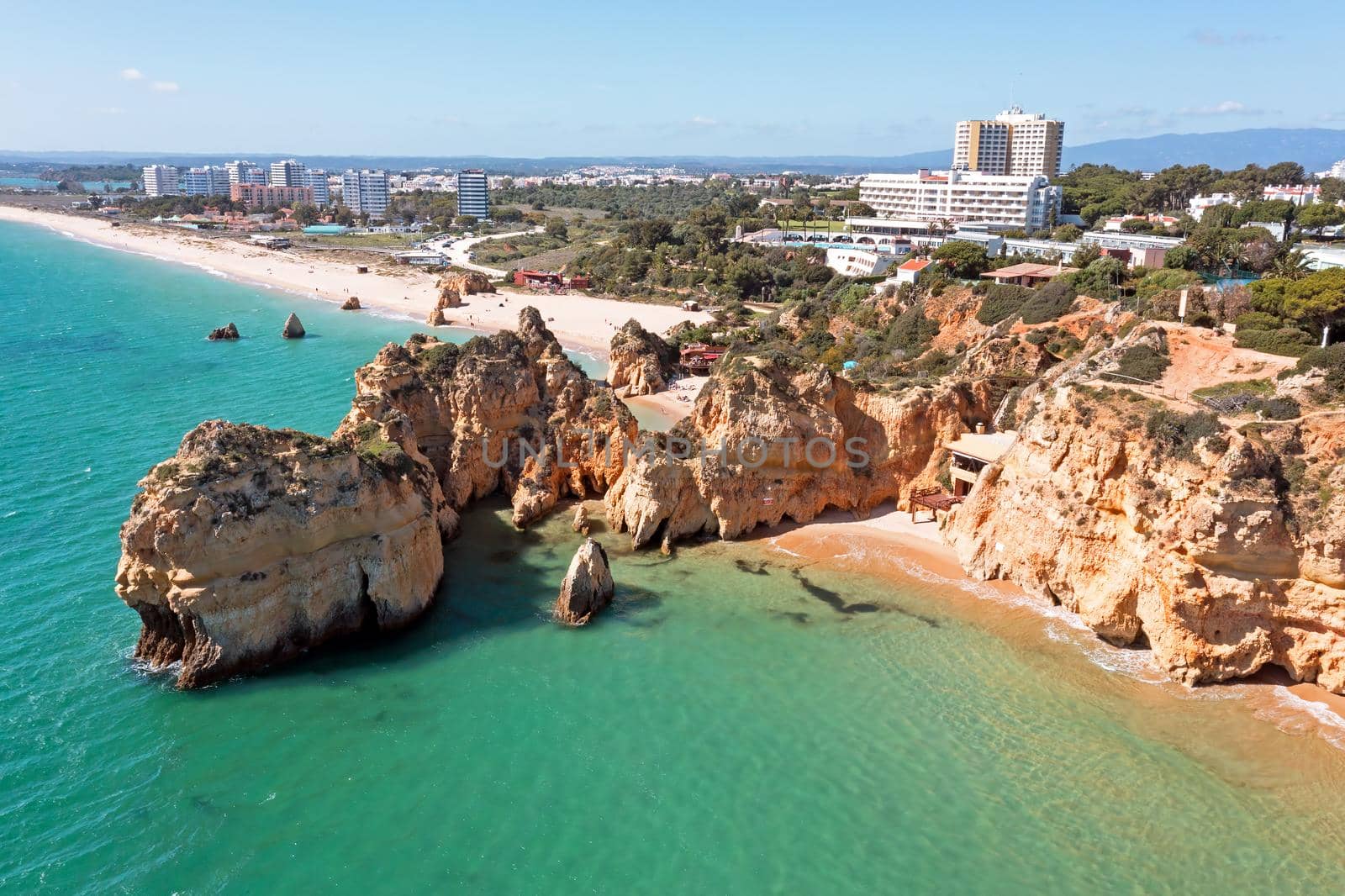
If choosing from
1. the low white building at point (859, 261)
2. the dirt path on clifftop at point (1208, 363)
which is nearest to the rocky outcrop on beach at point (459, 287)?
the low white building at point (859, 261)

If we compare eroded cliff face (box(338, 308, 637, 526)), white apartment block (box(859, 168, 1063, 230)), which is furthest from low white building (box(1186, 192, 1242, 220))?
eroded cliff face (box(338, 308, 637, 526))

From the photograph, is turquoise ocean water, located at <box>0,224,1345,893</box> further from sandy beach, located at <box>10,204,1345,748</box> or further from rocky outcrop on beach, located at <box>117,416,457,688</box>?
rocky outcrop on beach, located at <box>117,416,457,688</box>

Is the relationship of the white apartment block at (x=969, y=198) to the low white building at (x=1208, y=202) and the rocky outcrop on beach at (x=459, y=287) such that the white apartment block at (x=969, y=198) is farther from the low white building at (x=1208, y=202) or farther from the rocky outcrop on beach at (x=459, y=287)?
the rocky outcrop on beach at (x=459, y=287)

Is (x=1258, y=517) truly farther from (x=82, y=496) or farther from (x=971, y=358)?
(x=82, y=496)

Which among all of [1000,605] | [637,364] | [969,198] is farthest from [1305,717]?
[969,198]

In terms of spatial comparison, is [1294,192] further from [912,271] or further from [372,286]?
[372,286]

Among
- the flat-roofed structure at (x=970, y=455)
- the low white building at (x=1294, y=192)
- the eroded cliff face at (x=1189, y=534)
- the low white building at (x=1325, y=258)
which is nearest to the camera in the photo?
the eroded cliff face at (x=1189, y=534)

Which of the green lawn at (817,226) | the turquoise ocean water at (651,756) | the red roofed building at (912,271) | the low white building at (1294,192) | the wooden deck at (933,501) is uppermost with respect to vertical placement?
the low white building at (1294,192)
